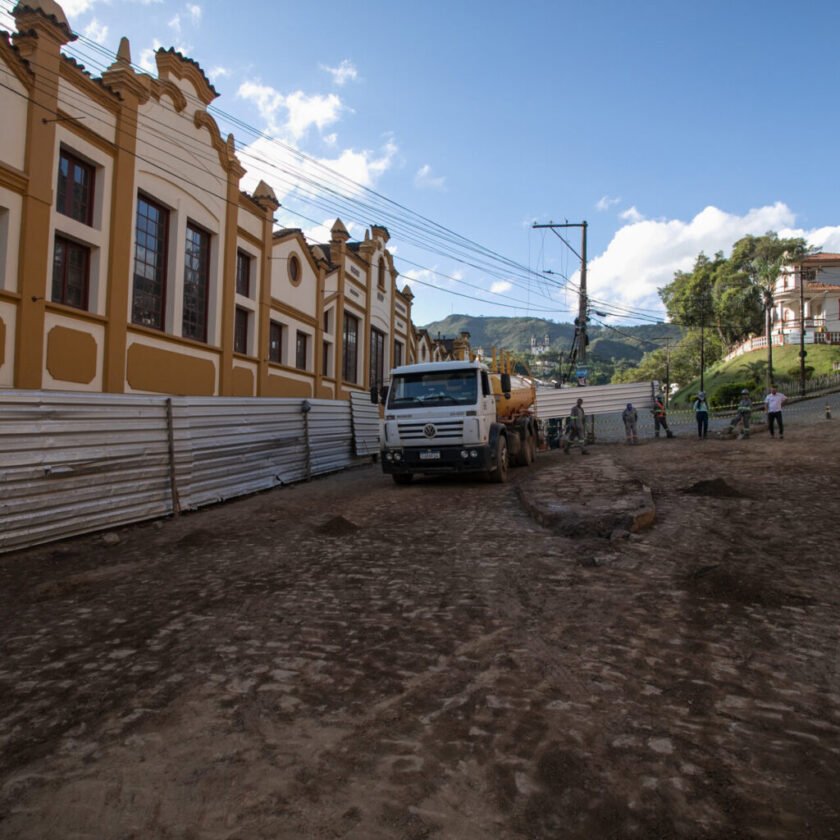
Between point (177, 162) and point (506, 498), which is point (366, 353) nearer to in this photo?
point (177, 162)

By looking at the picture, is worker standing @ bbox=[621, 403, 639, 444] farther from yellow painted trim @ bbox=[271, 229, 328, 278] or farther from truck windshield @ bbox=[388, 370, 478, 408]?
yellow painted trim @ bbox=[271, 229, 328, 278]

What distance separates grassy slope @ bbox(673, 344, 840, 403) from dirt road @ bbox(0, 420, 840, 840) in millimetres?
43886

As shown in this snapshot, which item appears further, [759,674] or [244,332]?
[244,332]

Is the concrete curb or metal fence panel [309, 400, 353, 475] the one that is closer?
the concrete curb

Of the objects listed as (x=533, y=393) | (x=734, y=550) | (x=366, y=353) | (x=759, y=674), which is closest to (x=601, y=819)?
(x=759, y=674)

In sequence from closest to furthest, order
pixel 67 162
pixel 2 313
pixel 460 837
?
pixel 460 837 → pixel 2 313 → pixel 67 162

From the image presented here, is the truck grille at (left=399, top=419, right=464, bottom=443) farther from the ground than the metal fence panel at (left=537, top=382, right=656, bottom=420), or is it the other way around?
the metal fence panel at (left=537, top=382, right=656, bottom=420)

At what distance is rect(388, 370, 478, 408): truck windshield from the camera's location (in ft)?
40.5

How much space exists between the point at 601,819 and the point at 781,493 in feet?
30.3

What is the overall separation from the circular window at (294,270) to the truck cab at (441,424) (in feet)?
28.8

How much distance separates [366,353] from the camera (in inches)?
1036

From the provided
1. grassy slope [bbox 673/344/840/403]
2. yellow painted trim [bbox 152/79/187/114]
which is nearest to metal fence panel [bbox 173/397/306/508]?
yellow painted trim [bbox 152/79/187/114]

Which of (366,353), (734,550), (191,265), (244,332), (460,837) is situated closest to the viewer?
(460,837)

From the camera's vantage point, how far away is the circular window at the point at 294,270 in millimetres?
20016
